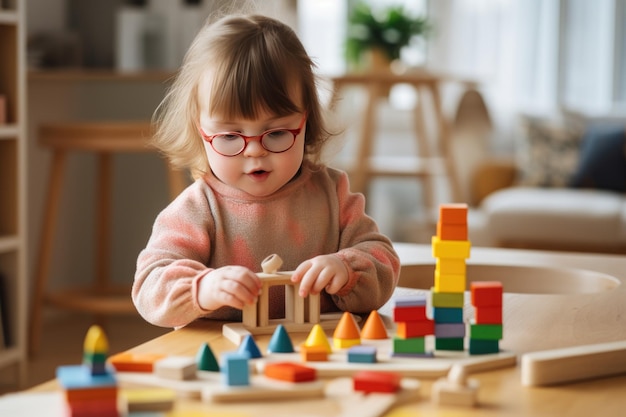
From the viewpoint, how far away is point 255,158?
1021 mm

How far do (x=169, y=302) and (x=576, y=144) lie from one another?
3.71 meters

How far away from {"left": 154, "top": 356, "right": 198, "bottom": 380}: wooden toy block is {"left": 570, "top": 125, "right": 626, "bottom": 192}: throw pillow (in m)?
3.84

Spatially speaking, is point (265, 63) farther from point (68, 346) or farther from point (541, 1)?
point (541, 1)

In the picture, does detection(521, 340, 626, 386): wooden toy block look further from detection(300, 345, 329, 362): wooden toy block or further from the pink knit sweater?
the pink knit sweater

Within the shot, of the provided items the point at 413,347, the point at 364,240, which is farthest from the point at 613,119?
Answer: the point at 413,347

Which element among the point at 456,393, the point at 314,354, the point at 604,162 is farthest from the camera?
the point at 604,162

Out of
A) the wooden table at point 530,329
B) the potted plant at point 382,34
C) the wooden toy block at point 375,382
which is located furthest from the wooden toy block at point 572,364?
the potted plant at point 382,34

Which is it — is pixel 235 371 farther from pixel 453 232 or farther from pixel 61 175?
pixel 61 175

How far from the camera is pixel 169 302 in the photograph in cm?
95

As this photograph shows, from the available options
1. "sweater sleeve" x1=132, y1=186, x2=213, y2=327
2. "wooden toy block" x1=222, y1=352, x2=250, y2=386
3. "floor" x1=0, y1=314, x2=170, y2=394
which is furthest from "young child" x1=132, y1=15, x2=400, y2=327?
"floor" x1=0, y1=314, x2=170, y2=394

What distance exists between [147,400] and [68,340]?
9.39 ft

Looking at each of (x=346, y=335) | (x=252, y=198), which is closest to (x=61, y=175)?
(x=252, y=198)

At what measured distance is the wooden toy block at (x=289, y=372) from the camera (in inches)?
28.1

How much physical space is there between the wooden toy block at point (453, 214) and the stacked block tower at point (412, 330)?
0.08 metres
